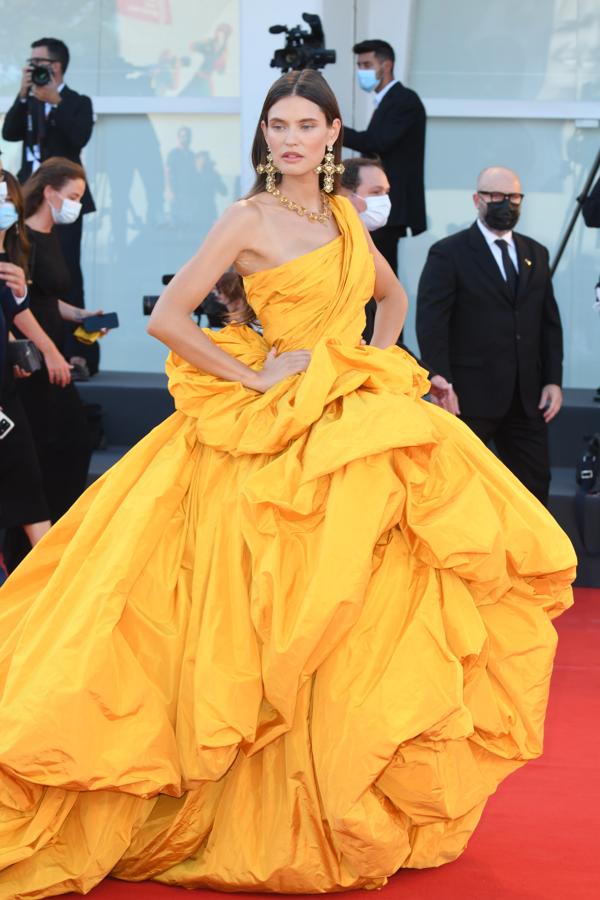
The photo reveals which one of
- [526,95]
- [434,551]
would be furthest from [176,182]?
[434,551]

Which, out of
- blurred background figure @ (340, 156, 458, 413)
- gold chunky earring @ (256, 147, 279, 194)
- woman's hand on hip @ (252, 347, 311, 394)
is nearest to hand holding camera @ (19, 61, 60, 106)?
blurred background figure @ (340, 156, 458, 413)

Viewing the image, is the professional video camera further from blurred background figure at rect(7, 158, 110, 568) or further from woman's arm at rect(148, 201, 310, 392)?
woman's arm at rect(148, 201, 310, 392)

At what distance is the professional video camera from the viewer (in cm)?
575

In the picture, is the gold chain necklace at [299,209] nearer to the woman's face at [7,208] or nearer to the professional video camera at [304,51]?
the woman's face at [7,208]

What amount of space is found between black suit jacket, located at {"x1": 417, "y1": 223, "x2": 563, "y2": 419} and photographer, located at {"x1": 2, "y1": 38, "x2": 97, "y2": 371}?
2.39m

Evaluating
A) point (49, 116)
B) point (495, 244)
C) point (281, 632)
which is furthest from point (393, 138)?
point (281, 632)

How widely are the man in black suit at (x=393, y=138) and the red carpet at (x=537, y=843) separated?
10.9 ft

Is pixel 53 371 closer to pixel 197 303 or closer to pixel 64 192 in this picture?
pixel 64 192

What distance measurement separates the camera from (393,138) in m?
6.42

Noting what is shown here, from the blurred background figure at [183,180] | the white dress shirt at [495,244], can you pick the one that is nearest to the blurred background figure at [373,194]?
the white dress shirt at [495,244]

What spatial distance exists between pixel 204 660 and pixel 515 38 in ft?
20.8

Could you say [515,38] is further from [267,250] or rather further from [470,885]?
[470,885]

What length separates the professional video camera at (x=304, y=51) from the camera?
Result: 227 inches

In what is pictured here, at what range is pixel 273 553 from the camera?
2.45 m
